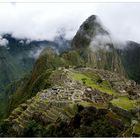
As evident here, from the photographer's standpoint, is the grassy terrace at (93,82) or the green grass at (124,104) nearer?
the green grass at (124,104)

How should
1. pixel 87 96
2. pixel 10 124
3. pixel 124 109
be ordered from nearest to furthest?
pixel 124 109 → pixel 10 124 → pixel 87 96

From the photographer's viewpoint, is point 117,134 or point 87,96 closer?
point 117,134

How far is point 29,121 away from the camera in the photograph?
66.9 metres

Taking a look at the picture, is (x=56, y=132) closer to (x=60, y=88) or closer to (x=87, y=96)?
(x=87, y=96)

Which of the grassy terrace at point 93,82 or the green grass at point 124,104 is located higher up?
the green grass at point 124,104

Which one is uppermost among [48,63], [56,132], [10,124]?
[56,132]

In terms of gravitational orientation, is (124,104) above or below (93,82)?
above

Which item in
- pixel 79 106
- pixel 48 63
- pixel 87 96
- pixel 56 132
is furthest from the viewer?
pixel 48 63

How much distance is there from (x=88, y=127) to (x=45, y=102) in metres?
25.1

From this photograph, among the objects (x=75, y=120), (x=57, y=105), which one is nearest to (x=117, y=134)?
(x=75, y=120)

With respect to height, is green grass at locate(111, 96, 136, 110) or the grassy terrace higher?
green grass at locate(111, 96, 136, 110)

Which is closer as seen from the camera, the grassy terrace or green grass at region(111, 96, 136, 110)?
green grass at region(111, 96, 136, 110)

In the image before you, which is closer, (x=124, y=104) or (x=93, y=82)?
(x=124, y=104)

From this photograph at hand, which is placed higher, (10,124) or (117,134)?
(117,134)
